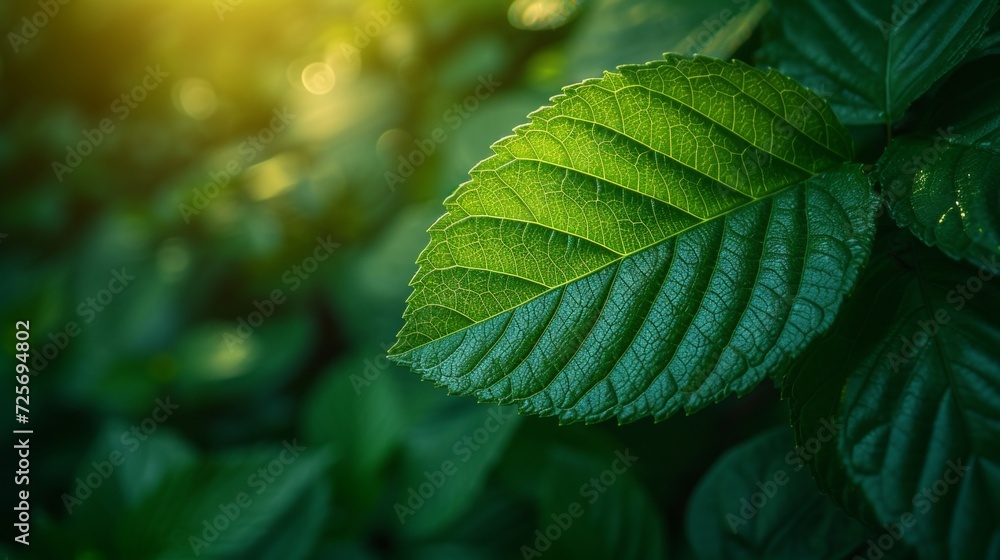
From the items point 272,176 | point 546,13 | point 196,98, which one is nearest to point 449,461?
point 546,13

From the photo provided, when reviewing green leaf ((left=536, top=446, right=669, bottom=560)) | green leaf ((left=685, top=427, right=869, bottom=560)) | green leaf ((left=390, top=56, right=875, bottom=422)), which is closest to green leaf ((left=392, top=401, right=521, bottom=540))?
green leaf ((left=536, top=446, right=669, bottom=560))

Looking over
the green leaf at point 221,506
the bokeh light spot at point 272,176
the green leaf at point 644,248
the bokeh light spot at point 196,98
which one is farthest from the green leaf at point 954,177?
the bokeh light spot at point 196,98

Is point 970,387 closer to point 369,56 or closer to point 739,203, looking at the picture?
point 739,203

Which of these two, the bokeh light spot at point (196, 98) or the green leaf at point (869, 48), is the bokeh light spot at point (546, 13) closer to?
the green leaf at point (869, 48)

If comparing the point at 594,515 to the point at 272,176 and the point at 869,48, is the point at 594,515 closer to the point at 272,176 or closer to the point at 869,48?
the point at 869,48

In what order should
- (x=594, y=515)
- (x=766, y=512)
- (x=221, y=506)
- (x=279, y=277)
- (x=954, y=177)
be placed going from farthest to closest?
(x=279, y=277) < (x=221, y=506) < (x=594, y=515) < (x=766, y=512) < (x=954, y=177)

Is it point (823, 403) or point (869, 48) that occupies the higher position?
point (869, 48)

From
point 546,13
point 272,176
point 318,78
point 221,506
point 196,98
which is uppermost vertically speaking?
point 196,98
